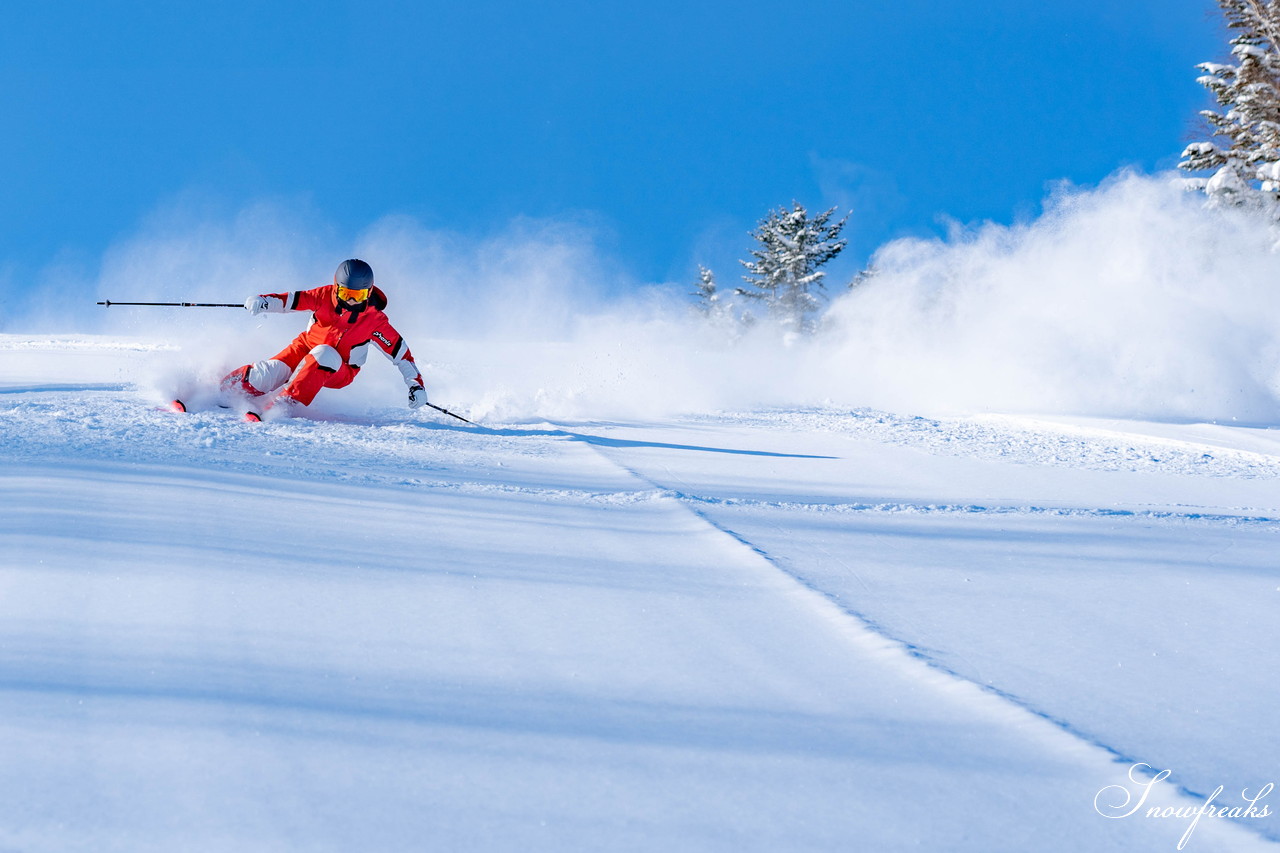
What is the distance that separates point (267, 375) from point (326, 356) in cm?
50

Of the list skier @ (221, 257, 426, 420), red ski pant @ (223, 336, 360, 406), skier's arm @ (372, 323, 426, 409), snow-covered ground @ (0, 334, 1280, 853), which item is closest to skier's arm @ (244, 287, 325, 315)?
skier @ (221, 257, 426, 420)

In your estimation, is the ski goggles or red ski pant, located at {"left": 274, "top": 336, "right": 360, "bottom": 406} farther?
the ski goggles

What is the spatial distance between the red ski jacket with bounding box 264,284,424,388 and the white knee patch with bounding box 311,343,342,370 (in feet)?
0.29

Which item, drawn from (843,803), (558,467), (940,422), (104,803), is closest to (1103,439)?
(940,422)

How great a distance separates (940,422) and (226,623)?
8.23 meters

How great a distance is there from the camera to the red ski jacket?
7.05 meters

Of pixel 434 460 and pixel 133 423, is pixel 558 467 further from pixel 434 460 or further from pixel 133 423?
pixel 133 423

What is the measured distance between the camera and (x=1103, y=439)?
312 inches

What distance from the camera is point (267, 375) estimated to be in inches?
269

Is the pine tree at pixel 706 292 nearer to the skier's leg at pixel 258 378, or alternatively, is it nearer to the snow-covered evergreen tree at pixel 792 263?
the snow-covered evergreen tree at pixel 792 263

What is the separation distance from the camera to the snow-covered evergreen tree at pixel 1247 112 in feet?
60.2
